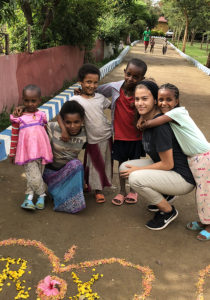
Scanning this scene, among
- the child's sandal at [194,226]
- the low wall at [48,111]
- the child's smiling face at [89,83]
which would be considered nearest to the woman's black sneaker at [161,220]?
the child's sandal at [194,226]

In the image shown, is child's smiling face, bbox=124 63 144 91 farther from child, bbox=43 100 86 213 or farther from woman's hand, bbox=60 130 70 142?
woman's hand, bbox=60 130 70 142

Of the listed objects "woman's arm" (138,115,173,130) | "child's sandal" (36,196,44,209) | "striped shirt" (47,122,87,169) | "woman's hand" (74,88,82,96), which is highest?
"woman's hand" (74,88,82,96)

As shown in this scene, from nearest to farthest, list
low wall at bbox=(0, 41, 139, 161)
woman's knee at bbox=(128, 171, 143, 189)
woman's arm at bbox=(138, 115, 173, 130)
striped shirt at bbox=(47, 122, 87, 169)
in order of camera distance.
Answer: woman's arm at bbox=(138, 115, 173, 130)
woman's knee at bbox=(128, 171, 143, 189)
striped shirt at bbox=(47, 122, 87, 169)
low wall at bbox=(0, 41, 139, 161)

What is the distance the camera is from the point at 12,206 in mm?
3547

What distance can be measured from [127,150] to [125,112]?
1.62 feet

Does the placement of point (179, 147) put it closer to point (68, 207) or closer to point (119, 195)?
point (119, 195)

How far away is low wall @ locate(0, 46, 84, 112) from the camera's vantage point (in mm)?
6297

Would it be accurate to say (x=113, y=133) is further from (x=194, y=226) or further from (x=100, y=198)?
(x=194, y=226)

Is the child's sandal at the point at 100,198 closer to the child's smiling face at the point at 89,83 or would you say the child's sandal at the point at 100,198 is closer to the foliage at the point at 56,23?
the child's smiling face at the point at 89,83

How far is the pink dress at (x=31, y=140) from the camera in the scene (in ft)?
10.7

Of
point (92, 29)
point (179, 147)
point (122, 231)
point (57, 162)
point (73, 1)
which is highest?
point (73, 1)

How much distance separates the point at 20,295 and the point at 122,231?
126 cm

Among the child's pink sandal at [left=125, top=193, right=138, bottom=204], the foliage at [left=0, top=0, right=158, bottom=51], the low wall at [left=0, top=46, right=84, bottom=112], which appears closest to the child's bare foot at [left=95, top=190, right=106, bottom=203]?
the child's pink sandal at [left=125, top=193, right=138, bottom=204]

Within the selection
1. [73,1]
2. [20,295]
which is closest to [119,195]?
[20,295]
